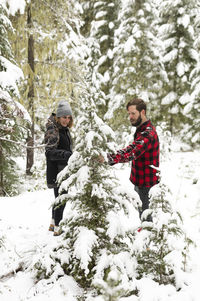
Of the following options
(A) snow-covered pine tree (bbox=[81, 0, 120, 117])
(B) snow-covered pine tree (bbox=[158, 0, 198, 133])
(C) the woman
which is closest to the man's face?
(C) the woman

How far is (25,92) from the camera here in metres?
8.98

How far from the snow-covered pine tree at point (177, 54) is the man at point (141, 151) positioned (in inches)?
508

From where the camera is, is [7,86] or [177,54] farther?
[177,54]

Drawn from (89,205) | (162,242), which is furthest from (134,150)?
(162,242)

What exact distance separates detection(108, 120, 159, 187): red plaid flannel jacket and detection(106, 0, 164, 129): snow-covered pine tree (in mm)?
9795

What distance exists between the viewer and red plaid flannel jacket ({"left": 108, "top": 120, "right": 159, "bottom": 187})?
12.9 ft

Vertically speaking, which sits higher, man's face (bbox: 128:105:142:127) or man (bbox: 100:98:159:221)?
man's face (bbox: 128:105:142:127)

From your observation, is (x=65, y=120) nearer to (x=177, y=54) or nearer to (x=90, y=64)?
(x=90, y=64)

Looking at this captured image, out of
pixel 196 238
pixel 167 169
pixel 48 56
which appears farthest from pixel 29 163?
pixel 196 238

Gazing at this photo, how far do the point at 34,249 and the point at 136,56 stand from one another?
39.6 ft

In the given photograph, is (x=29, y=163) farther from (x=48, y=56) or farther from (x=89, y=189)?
(x=89, y=189)

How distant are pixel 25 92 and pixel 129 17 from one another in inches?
334

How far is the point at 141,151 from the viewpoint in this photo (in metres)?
4.04

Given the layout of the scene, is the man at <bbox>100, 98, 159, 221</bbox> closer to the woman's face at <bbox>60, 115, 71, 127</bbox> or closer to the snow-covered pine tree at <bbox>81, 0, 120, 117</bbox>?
the woman's face at <bbox>60, 115, 71, 127</bbox>
